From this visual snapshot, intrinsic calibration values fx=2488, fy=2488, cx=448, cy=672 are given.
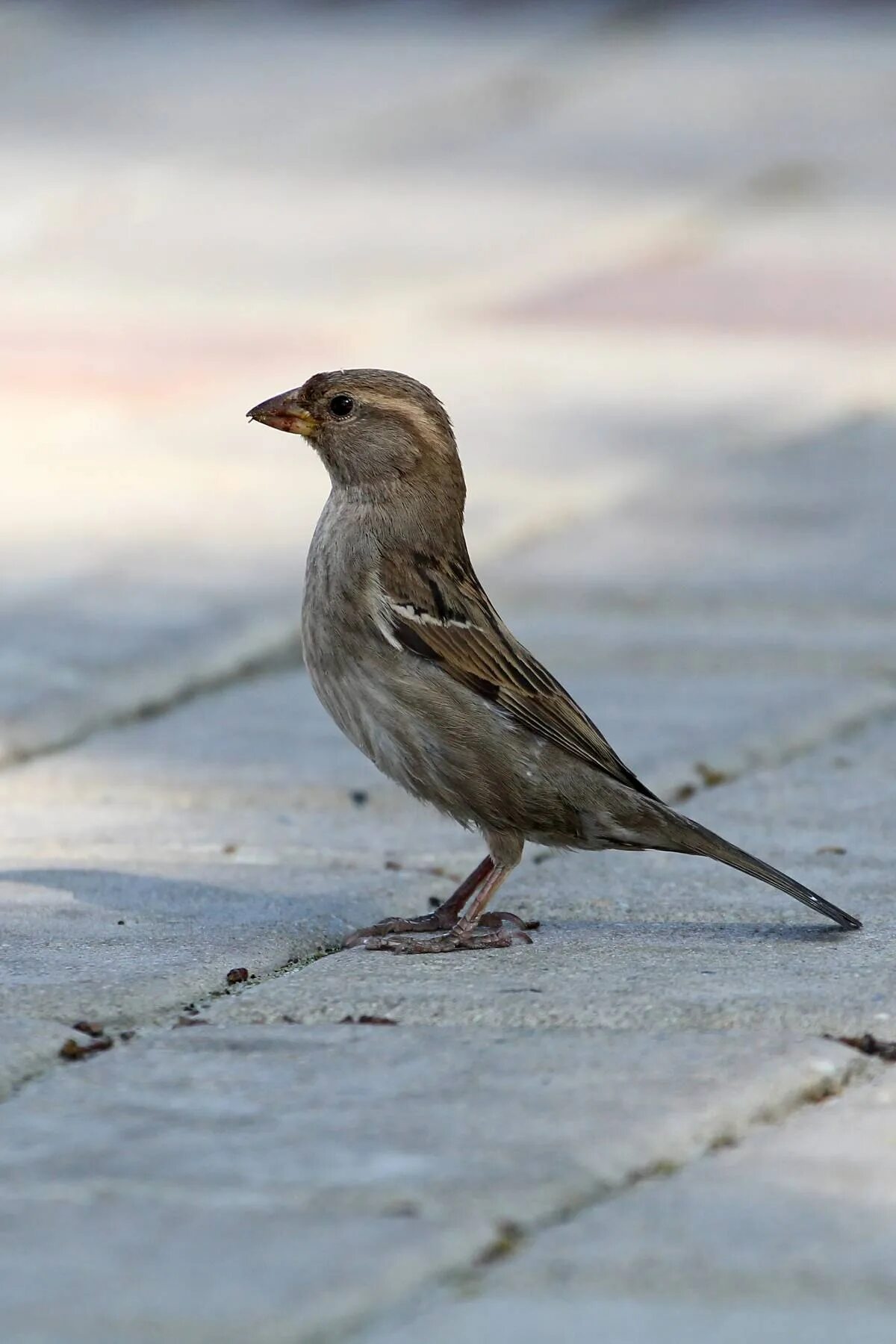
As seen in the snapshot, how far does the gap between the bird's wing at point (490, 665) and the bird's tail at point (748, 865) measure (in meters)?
0.11

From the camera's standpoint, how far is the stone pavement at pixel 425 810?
8.09 ft

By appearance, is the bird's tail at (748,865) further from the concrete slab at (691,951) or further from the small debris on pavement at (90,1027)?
the small debris on pavement at (90,1027)

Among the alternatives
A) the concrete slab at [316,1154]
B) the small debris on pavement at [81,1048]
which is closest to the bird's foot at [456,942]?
the concrete slab at [316,1154]

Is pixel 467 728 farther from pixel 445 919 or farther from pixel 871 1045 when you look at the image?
pixel 871 1045

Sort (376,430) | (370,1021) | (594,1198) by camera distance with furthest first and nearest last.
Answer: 1. (376,430)
2. (370,1021)
3. (594,1198)

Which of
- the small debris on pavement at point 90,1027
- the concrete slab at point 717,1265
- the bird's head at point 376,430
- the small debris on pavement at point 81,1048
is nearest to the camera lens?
the concrete slab at point 717,1265

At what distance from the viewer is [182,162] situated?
48.4 ft

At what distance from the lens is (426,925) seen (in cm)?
402

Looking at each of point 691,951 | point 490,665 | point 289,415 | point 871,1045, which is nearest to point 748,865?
point 691,951

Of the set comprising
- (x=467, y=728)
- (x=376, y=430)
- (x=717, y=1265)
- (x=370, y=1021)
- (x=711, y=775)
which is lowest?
(x=717, y=1265)

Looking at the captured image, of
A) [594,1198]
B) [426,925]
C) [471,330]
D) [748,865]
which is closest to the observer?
[594,1198]

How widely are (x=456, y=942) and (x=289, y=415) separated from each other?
46.0 inches

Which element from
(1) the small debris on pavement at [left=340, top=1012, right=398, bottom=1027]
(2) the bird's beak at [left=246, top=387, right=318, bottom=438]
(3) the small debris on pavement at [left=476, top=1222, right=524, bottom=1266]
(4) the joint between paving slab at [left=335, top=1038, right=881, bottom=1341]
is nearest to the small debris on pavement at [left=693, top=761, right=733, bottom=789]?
(2) the bird's beak at [left=246, top=387, right=318, bottom=438]

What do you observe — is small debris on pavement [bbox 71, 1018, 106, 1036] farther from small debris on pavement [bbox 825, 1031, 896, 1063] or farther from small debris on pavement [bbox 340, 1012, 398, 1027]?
small debris on pavement [bbox 825, 1031, 896, 1063]
